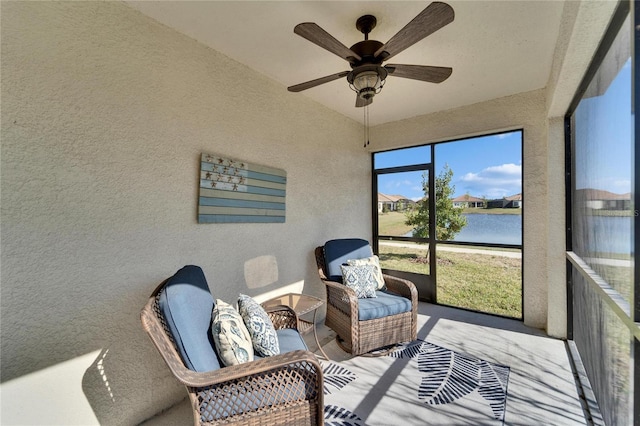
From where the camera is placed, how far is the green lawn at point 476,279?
351 centimetres

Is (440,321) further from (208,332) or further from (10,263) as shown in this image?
(10,263)

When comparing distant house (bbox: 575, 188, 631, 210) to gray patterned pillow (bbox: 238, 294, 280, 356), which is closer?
distant house (bbox: 575, 188, 631, 210)

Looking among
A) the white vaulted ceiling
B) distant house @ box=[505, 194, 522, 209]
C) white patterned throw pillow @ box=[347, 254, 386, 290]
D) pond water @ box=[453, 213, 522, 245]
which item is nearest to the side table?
white patterned throw pillow @ box=[347, 254, 386, 290]

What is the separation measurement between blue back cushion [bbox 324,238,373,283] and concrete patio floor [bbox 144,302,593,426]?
2.35 ft

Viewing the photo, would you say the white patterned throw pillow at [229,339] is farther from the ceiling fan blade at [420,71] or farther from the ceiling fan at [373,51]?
the ceiling fan blade at [420,71]

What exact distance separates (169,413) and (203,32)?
9.38 ft

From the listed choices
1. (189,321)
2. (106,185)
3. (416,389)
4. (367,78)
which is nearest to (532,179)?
(367,78)

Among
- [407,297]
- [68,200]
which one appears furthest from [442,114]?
[68,200]

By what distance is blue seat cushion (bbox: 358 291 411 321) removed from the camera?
8.35 ft

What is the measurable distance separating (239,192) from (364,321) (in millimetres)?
1685

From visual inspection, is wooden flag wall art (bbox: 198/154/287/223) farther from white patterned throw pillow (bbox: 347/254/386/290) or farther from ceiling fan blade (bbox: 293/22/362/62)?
ceiling fan blade (bbox: 293/22/362/62)

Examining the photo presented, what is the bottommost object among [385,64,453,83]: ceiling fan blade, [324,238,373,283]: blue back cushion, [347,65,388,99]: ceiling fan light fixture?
[324,238,373,283]: blue back cushion

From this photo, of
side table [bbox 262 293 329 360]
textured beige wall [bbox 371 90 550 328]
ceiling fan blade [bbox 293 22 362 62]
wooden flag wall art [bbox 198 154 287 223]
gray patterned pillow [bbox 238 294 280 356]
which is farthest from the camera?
textured beige wall [bbox 371 90 550 328]

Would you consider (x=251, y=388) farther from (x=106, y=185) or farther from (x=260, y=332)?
(x=106, y=185)
